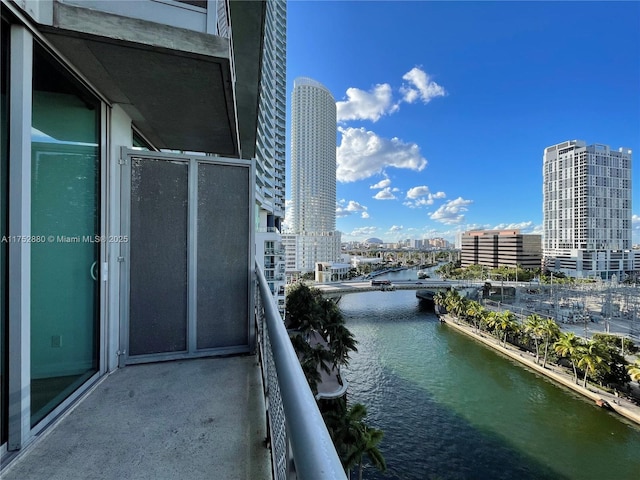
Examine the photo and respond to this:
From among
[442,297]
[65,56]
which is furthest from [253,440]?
[442,297]

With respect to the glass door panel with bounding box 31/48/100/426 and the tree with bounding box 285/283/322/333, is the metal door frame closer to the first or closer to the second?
the glass door panel with bounding box 31/48/100/426

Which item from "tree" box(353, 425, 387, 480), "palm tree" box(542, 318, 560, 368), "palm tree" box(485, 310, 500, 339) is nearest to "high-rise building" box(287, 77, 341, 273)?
"palm tree" box(485, 310, 500, 339)

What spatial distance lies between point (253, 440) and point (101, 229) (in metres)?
1.87

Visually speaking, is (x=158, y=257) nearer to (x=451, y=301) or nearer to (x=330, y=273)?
(x=451, y=301)

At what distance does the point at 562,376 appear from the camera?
17.7 meters

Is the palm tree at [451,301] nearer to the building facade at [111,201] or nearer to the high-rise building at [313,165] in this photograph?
the building facade at [111,201]

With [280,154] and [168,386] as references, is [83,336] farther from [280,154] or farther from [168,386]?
[280,154]

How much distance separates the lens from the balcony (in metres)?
1.32

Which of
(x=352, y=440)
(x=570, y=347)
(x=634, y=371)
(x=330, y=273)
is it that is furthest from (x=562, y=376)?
(x=330, y=273)

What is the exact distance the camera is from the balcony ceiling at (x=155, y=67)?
1657 millimetres

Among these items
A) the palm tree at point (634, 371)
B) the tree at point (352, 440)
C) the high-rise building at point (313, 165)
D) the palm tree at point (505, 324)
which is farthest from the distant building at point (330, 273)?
the tree at point (352, 440)

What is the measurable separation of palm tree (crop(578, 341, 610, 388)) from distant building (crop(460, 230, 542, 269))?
5359 centimetres

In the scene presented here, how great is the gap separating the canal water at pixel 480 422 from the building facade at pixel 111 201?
10.8m

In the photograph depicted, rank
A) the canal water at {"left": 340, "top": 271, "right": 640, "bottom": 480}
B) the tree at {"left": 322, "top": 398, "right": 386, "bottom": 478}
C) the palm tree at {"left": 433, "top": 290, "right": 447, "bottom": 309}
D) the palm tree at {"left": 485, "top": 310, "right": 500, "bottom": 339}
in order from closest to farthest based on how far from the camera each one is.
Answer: the tree at {"left": 322, "top": 398, "right": 386, "bottom": 478} < the canal water at {"left": 340, "top": 271, "right": 640, "bottom": 480} < the palm tree at {"left": 485, "top": 310, "right": 500, "bottom": 339} < the palm tree at {"left": 433, "top": 290, "right": 447, "bottom": 309}
